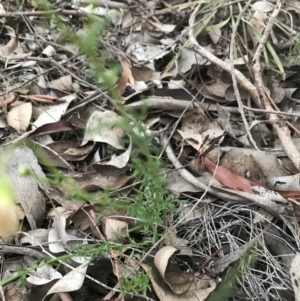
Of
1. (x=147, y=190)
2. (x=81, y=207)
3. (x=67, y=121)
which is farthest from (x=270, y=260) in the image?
(x=67, y=121)

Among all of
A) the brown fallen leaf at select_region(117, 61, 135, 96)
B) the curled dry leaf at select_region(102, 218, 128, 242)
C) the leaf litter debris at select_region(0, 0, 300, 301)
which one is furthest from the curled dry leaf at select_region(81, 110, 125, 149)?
the curled dry leaf at select_region(102, 218, 128, 242)

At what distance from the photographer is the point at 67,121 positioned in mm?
1501

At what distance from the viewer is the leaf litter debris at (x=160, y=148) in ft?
3.73

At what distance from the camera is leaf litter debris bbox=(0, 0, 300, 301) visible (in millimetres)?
1136

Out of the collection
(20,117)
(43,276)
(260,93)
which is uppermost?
(260,93)

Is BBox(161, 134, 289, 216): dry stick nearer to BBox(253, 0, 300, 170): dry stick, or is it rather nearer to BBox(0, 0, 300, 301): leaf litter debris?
BBox(0, 0, 300, 301): leaf litter debris

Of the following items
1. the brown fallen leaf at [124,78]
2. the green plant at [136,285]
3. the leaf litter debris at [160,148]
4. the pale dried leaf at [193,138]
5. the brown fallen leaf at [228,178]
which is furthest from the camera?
the brown fallen leaf at [124,78]

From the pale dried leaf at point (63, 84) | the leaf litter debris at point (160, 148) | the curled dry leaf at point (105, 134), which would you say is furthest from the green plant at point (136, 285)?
the pale dried leaf at point (63, 84)

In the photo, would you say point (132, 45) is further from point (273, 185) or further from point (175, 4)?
point (273, 185)

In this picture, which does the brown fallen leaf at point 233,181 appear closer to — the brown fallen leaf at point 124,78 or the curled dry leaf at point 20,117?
the brown fallen leaf at point 124,78

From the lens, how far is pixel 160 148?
141cm

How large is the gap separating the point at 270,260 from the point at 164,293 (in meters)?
0.26

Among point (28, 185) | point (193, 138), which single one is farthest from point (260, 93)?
point (28, 185)

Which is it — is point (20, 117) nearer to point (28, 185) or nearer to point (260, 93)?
point (28, 185)
